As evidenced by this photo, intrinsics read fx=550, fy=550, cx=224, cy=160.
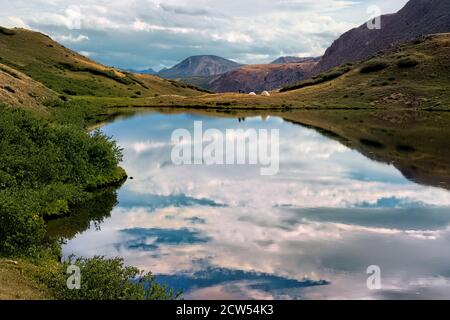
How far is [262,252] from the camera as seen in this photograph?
34406 millimetres

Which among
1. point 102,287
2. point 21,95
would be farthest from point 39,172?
point 21,95

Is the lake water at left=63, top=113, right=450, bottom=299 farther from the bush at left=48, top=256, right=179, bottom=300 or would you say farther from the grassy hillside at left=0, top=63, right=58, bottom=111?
the grassy hillside at left=0, top=63, right=58, bottom=111

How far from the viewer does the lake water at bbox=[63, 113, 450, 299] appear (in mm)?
29312

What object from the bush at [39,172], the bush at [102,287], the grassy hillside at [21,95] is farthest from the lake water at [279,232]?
the grassy hillside at [21,95]

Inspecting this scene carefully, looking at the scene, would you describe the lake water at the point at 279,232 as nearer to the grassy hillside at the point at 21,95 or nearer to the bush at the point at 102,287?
the bush at the point at 102,287

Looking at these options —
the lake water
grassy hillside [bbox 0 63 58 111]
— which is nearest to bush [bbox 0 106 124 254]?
the lake water

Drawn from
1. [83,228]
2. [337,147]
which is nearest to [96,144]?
[83,228]

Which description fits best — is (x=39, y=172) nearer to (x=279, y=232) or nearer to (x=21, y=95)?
(x=279, y=232)

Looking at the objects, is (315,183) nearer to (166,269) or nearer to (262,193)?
(262,193)

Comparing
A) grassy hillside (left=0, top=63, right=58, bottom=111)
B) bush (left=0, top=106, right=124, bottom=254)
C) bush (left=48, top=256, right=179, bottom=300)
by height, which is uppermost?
grassy hillside (left=0, top=63, right=58, bottom=111)

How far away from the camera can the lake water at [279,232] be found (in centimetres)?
2931

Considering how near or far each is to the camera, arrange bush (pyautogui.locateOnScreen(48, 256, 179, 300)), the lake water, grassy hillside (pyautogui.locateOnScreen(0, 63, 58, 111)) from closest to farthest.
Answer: bush (pyautogui.locateOnScreen(48, 256, 179, 300)), the lake water, grassy hillside (pyautogui.locateOnScreen(0, 63, 58, 111))

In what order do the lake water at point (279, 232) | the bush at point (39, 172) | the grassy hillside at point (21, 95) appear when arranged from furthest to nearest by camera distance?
the grassy hillside at point (21, 95)
the bush at point (39, 172)
the lake water at point (279, 232)
